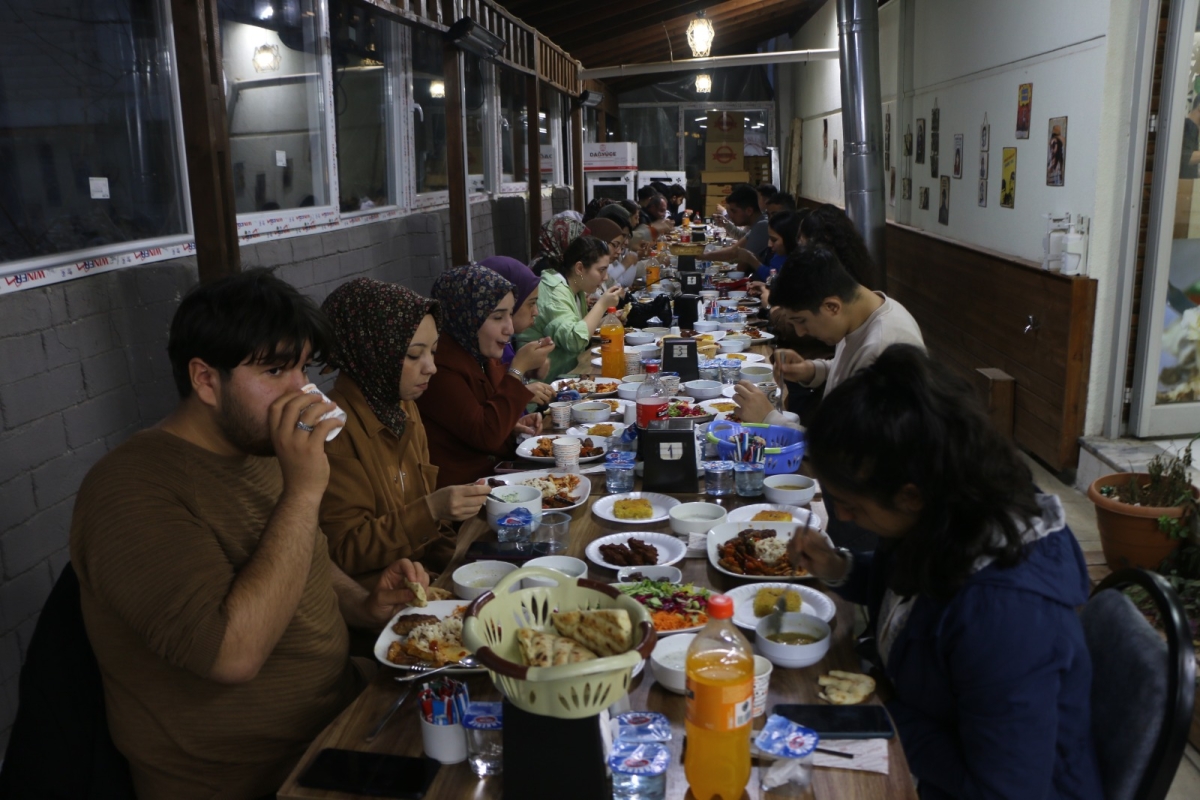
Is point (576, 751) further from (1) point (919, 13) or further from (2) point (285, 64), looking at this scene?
(1) point (919, 13)

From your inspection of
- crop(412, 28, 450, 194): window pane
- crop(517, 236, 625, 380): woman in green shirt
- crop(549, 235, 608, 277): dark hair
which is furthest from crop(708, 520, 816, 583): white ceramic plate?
crop(412, 28, 450, 194): window pane

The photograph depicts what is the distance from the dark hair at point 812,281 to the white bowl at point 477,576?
5.00 feet

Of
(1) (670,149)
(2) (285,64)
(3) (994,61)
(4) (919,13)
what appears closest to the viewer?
(2) (285,64)

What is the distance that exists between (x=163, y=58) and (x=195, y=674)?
277 cm

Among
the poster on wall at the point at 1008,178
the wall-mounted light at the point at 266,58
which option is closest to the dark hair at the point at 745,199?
the poster on wall at the point at 1008,178

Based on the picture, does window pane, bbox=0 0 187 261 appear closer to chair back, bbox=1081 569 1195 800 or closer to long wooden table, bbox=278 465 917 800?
long wooden table, bbox=278 465 917 800

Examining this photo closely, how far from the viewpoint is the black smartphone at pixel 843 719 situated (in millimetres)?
1504

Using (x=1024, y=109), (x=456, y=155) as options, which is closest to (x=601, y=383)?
(x=456, y=155)

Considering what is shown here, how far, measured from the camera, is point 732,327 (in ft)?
18.1

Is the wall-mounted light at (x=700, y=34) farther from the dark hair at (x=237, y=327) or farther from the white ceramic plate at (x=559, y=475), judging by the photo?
Answer: the dark hair at (x=237, y=327)

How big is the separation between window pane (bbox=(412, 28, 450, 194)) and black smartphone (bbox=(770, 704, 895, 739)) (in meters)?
5.85

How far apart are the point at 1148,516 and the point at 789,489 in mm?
1990

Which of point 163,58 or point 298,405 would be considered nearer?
point 298,405

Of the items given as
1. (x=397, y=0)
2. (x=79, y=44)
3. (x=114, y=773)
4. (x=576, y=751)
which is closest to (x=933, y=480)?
(x=576, y=751)
